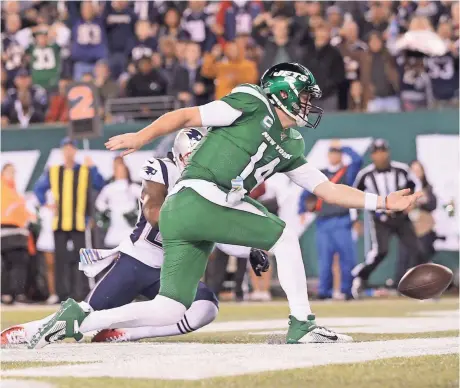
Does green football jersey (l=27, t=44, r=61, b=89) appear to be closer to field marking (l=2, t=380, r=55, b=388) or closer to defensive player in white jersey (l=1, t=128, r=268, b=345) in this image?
defensive player in white jersey (l=1, t=128, r=268, b=345)

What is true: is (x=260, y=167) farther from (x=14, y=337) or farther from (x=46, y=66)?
(x=46, y=66)

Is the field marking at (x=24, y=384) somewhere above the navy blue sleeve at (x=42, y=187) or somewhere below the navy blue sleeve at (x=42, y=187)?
below

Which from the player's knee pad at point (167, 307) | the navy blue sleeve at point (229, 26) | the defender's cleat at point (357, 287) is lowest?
the defender's cleat at point (357, 287)

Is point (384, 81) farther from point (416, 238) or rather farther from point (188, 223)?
point (188, 223)

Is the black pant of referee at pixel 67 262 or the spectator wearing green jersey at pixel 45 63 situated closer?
the black pant of referee at pixel 67 262

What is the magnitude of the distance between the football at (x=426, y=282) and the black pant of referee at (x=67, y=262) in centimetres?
705

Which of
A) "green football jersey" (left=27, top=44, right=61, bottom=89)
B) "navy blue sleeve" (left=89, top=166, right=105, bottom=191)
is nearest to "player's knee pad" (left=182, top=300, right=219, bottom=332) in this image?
"navy blue sleeve" (left=89, top=166, right=105, bottom=191)

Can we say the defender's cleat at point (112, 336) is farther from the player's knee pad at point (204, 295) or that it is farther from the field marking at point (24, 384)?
the field marking at point (24, 384)

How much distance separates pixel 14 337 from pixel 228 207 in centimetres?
170

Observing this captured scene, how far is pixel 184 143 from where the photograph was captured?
7402 mm

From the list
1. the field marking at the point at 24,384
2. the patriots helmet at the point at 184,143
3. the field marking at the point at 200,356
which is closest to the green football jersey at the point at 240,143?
the patriots helmet at the point at 184,143

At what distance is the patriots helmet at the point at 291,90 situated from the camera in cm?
674

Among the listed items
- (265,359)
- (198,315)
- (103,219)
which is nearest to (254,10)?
(103,219)

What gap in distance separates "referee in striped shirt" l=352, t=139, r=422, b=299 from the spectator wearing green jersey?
486cm
